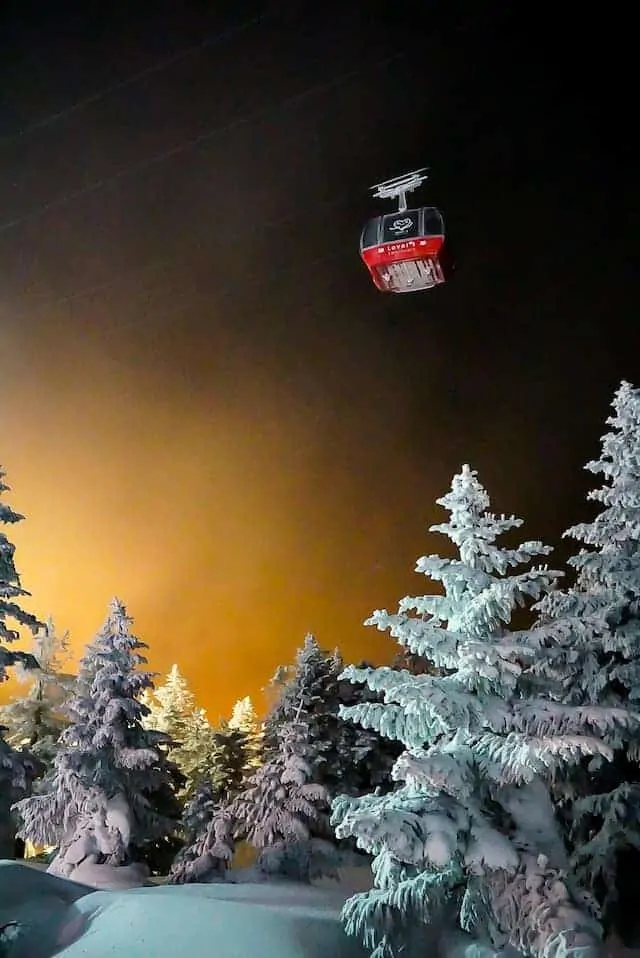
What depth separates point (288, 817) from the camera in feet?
65.4

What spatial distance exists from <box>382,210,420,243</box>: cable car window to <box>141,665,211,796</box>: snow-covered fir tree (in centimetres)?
1846

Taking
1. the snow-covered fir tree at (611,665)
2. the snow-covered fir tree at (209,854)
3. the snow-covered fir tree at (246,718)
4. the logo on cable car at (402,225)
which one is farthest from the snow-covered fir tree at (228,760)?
the logo on cable car at (402,225)

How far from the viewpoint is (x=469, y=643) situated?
11.5 meters

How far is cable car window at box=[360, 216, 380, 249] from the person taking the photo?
79.5 feet

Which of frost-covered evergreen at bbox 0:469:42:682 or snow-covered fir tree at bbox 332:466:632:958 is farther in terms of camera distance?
frost-covered evergreen at bbox 0:469:42:682

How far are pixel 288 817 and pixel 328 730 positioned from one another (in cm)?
388

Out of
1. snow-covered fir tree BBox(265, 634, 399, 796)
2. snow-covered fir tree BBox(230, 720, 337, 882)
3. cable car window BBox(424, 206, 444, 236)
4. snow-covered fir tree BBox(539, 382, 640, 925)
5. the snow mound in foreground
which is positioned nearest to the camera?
the snow mound in foreground

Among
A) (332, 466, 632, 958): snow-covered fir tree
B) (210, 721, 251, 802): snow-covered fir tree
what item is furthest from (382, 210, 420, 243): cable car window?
(210, 721, 251, 802): snow-covered fir tree

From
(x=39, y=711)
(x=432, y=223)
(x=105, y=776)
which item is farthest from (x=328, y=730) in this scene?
(x=432, y=223)

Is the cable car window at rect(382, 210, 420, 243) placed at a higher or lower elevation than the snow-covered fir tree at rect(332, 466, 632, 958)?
higher

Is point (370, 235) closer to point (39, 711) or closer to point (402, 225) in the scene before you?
point (402, 225)

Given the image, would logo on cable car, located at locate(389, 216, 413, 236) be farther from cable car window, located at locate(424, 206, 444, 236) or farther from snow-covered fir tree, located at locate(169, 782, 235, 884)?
snow-covered fir tree, located at locate(169, 782, 235, 884)

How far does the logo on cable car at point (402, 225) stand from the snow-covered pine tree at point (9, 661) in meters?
13.2

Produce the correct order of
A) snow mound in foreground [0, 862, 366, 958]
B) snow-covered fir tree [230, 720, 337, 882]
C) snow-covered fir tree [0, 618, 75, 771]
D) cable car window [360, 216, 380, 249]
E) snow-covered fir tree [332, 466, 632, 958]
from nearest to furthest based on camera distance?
snow-covered fir tree [332, 466, 632, 958]
snow mound in foreground [0, 862, 366, 958]
snow-covered fir tree [230, 720, 337, 882]
cable car window [360, 216, 380, 249]
snow-covered fir tree [0, 618, 75, 771]
